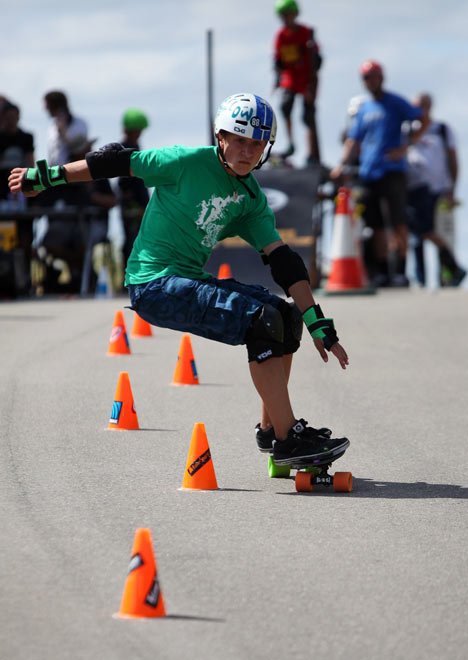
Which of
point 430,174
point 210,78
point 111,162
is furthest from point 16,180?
point 210,78

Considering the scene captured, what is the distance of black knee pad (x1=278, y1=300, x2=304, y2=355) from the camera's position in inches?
246

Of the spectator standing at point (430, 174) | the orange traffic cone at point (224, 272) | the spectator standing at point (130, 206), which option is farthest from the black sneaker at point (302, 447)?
the spectator standing at point (430, 174)

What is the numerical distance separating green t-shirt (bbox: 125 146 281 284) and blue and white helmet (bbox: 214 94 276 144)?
19 centimetres

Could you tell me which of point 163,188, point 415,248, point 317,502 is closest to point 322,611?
point 317,502

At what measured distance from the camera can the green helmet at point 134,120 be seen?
1589cm

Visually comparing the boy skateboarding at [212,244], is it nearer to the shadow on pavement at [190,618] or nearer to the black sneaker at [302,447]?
the black sneaker at [302,447]

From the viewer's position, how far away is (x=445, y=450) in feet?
22.9

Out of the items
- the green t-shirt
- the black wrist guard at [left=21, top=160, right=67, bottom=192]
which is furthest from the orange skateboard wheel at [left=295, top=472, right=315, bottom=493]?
the black wrist guard at [left=21, top=160, right=67, bottom=192]

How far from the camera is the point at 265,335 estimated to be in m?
6.02

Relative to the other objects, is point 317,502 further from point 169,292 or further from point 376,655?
point 376,655

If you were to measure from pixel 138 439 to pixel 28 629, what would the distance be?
3349 millimetres

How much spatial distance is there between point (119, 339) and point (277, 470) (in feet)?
15.3

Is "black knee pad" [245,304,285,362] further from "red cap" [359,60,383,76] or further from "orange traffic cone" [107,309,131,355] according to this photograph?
"red cap" [359,60,383,76]

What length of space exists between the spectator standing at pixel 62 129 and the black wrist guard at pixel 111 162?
9.64 metres
